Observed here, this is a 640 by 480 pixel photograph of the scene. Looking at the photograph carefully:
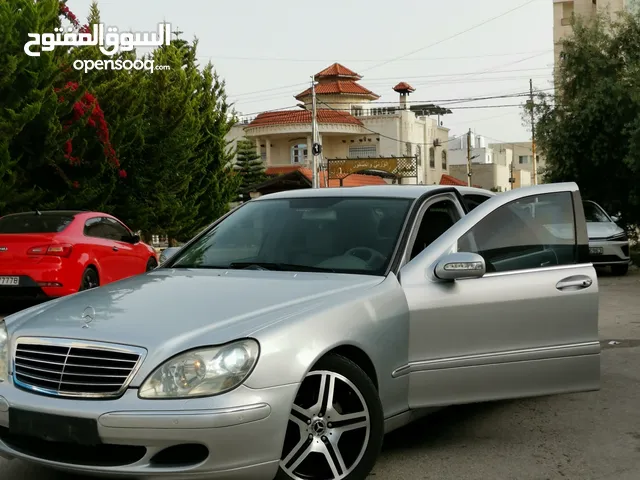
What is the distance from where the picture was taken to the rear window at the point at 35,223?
12242 mm

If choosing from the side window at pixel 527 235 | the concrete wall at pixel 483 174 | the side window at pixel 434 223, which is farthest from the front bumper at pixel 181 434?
the concrete wall at pixel 483 174

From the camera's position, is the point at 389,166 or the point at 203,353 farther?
the point at 389,166

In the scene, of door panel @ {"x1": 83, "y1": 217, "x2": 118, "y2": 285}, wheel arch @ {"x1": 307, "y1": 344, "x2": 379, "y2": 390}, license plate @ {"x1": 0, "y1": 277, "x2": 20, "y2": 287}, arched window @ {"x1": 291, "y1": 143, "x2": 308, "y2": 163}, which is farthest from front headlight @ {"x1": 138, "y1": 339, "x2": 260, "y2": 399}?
arched window @ {"x1": 291, "y1": 143, "x2": 308, "y2": 163}

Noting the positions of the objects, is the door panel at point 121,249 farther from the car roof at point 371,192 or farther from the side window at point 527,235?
the side window at point 527,235

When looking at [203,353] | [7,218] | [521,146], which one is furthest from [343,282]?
[521,146]

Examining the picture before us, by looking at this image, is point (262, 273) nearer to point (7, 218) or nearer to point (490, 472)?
point (490, 472)

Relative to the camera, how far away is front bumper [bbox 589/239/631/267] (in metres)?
17.1

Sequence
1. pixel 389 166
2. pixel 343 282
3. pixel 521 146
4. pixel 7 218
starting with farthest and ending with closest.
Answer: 1. pixel 521 146
2. pixel 389 166
3. pixel 7 218
4. pixel 343 282

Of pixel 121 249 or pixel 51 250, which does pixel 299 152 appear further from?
pixel 51 250

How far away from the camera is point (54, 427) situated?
3654 mm

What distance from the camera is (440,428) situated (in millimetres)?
5477

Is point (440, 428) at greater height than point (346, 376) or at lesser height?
lesser

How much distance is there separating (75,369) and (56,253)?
27.7 ft

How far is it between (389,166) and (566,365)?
51952 mm
